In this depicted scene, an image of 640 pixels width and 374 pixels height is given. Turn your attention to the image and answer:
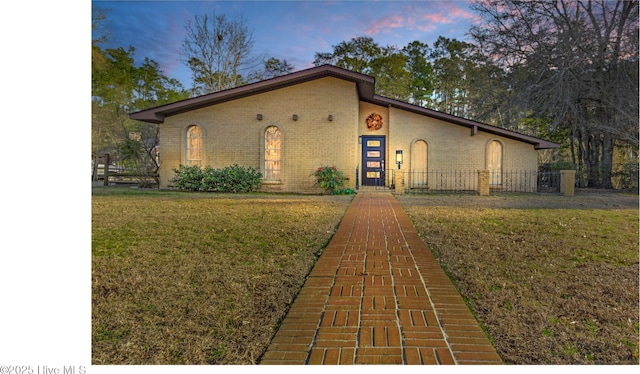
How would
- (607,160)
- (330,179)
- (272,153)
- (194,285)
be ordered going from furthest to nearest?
(607,160) → (272,153) → (330,179) → (194,285)

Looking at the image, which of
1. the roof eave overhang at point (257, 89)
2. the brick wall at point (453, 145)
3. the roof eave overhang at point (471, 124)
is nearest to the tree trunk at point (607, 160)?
the roof eave overhang at point (471, 124)

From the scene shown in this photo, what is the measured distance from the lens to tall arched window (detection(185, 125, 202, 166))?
1485cm

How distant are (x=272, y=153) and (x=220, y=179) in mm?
2242

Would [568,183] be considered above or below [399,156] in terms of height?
below

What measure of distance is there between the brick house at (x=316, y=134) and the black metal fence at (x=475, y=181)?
170mm

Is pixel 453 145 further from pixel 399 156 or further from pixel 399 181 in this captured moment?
pixel 399 181

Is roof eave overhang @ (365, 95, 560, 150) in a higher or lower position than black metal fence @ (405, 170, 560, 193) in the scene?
higher

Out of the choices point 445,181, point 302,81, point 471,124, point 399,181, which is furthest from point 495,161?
point 302,81

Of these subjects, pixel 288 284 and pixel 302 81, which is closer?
pixel 288 284

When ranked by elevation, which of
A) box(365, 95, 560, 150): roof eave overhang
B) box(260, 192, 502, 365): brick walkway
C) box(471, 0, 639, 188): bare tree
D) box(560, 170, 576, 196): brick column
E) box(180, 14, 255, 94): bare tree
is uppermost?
box(180, 14, 255, 94): bare tree

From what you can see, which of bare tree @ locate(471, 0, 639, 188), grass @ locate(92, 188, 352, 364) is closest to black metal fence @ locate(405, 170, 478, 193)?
bare tree @ locate(471, 0, 639, 188)

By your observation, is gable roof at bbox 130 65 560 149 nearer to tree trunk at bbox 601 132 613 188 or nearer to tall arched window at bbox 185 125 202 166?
tall arched window at bbox 185 125 202 166

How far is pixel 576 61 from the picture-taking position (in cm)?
1503
